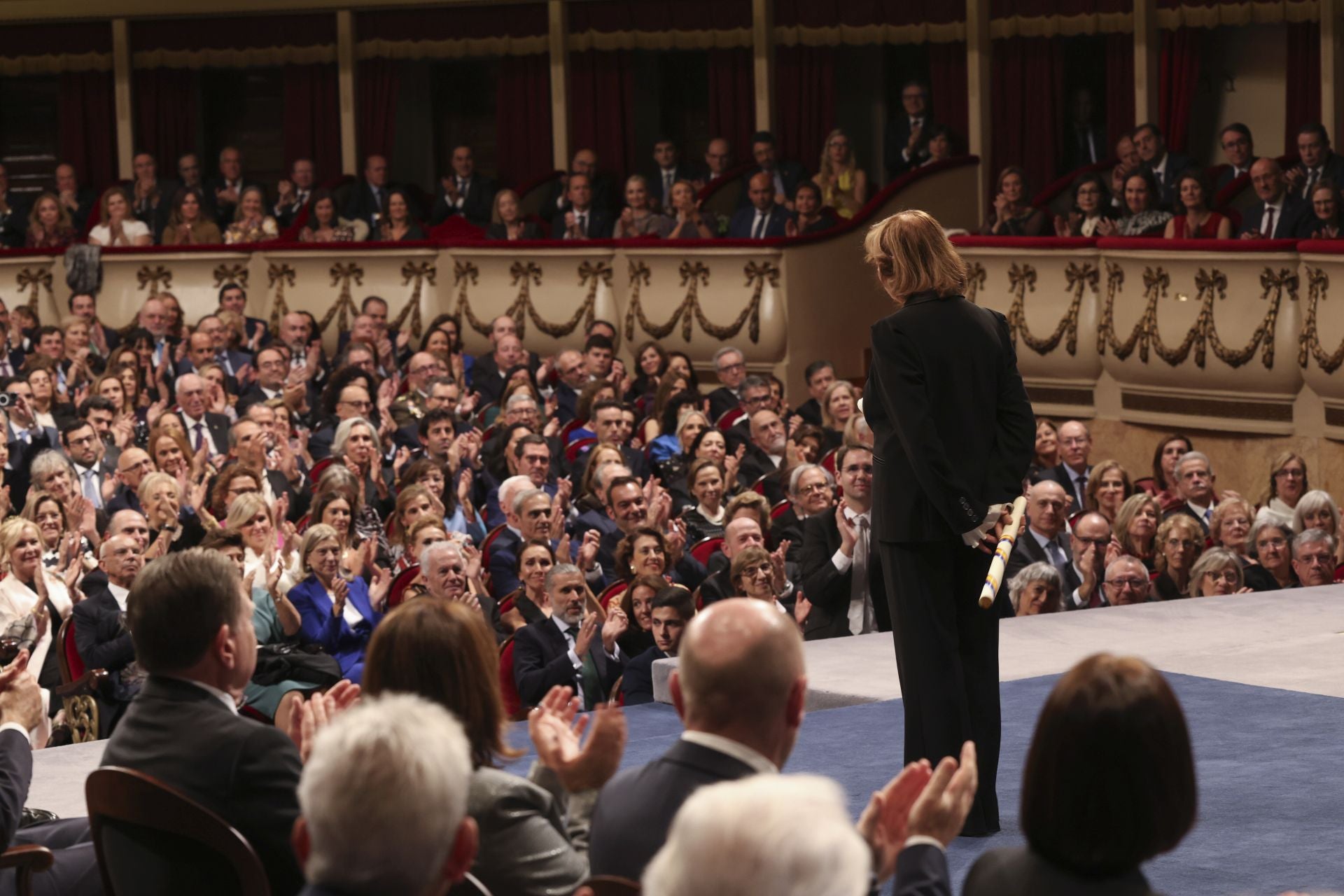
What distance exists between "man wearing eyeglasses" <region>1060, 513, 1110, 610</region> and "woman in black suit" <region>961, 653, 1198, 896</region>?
5293mm

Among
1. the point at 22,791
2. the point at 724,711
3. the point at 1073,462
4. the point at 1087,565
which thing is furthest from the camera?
the point at 1073,462

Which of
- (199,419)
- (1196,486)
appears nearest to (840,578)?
(1196,486)

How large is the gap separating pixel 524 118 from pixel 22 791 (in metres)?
12.9

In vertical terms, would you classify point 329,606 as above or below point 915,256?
below

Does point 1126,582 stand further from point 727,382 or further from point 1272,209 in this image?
point 727,382

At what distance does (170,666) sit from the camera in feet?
9.79

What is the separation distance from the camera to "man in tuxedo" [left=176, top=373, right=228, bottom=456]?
9695 millimetres

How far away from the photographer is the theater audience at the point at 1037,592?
6.95 meters

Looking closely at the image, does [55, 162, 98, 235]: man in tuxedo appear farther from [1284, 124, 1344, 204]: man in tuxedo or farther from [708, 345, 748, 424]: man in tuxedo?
[1284, 124, 1344, 204]: man in tuxedo

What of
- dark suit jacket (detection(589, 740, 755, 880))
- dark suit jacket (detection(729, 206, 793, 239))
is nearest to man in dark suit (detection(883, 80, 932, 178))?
dark suit jacket (detection(729, 206, 793, 239))

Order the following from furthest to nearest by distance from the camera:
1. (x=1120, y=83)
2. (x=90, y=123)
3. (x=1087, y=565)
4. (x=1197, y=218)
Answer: (x=90, y=123), (x=1120, y=83), (x=1197, y=218), (x=1087, y=565)

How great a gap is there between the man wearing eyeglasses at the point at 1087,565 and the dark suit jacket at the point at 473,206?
26.0 feet

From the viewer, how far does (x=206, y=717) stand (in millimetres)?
2926

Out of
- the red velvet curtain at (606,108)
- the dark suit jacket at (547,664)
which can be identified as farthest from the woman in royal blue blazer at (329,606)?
the red velvet curtain at (606,108)
